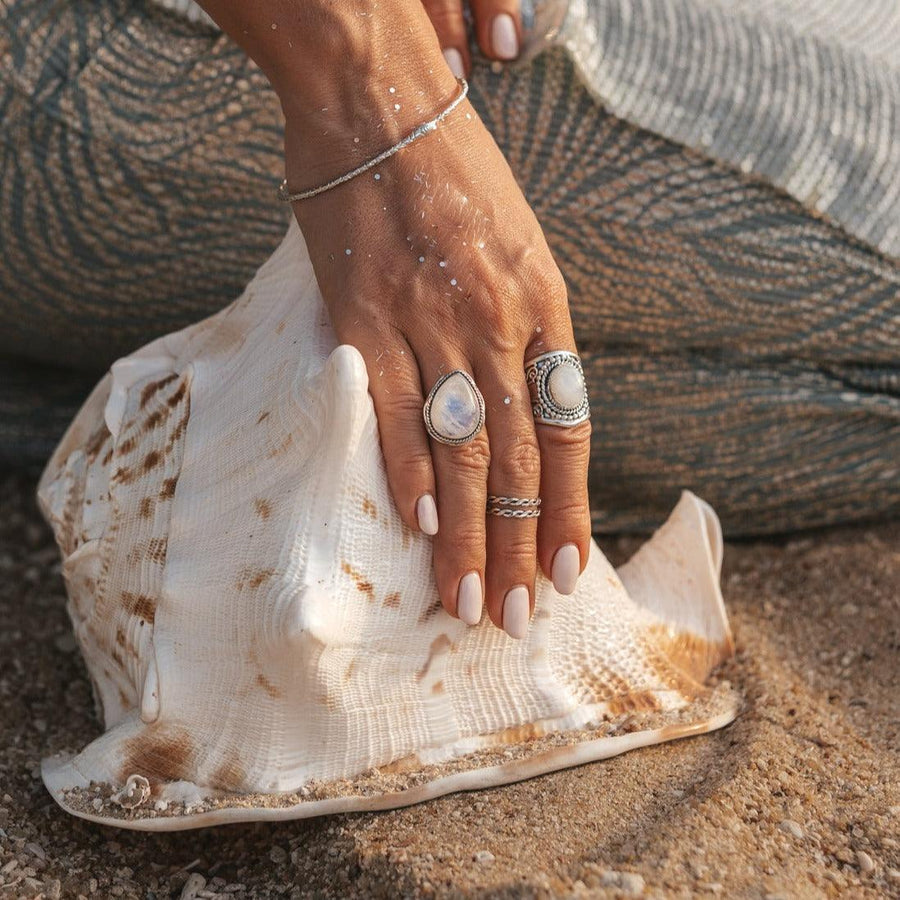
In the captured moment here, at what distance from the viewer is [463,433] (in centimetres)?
122

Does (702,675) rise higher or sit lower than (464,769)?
lower

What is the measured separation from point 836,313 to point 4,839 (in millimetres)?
1522

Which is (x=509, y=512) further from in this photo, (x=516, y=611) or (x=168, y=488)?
(x=168, y=488)

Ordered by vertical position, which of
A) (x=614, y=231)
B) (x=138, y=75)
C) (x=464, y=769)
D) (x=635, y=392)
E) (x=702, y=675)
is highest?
(x=138, y=75)

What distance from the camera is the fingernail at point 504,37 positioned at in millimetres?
1719

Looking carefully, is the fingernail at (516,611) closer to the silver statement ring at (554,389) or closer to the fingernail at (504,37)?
the silver statement ring at (554,389)

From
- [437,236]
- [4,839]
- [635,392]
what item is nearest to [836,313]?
[635,392]

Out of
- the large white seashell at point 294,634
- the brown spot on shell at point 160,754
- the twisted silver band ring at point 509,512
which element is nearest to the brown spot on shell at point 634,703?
the large white seashell at point 294,634

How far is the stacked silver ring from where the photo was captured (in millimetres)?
1260

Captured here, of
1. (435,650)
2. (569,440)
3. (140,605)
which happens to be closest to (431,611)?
(435,650)

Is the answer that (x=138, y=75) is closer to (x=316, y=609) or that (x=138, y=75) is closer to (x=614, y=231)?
(x=614, y=231)

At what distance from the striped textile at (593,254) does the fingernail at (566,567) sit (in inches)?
27.2

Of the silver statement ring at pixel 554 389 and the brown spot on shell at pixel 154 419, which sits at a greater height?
the brown spot on shell at pixel 154 419

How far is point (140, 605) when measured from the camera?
1.36m
